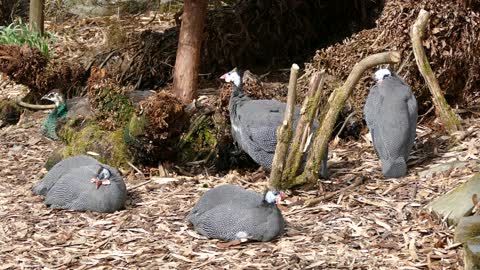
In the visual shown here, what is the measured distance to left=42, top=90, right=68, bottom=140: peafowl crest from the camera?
7.85m

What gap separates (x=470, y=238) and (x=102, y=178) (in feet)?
8.42

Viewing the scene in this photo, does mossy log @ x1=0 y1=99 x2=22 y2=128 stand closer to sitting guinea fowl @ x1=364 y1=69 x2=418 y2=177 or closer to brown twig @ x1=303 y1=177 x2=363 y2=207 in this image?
sitting guinea fowl @ x1=364 y1=69 x2=418 y2=177

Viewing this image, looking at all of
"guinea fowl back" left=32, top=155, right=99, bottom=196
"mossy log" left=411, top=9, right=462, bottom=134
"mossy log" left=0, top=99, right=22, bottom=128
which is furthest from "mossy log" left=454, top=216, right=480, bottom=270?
"mossy log" left=0, top=99, right=22, bottom=128

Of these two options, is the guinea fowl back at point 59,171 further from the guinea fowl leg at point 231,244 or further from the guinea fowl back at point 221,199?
the guinea fowl leg at point 231,244

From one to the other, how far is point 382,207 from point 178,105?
5.58ft

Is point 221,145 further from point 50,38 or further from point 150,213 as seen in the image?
point 50,38

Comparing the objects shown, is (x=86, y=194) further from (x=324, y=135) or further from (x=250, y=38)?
(x=250, y=38)

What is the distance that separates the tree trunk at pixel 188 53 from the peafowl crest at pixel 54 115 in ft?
3.60

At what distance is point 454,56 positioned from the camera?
7.04 meters

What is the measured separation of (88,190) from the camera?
5.85 metres

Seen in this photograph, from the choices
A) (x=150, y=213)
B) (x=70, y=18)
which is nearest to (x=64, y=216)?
(x=150, y=213)

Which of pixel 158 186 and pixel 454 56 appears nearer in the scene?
pixel 158 186

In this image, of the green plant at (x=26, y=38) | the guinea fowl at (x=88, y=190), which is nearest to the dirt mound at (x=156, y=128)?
the guinea fowl at (x=88, y=190)

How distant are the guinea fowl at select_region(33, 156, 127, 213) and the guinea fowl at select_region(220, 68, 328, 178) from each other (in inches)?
38.2
